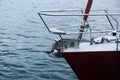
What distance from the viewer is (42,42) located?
732 inches

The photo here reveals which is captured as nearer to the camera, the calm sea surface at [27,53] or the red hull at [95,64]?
the red hull at [95,64]

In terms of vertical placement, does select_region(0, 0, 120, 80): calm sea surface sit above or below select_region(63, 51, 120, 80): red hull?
above

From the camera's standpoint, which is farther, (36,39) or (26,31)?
(26,31)

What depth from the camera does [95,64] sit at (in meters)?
9.32

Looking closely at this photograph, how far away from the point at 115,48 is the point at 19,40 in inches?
401

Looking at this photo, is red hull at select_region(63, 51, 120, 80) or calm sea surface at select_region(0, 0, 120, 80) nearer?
red hull at select_region(63, 51, 120, 80)

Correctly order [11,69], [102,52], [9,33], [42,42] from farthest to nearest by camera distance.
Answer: [9,33], [42,42], [11,69], [102,52]

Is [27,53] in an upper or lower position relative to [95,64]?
upper

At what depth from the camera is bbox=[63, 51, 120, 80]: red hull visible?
30.0 feet

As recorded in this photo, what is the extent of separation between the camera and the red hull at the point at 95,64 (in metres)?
9.14

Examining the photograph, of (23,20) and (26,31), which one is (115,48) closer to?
(26,31)

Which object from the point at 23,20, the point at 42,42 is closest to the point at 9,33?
the point at 42,42

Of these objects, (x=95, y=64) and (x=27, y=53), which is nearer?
(x=95, y=64)

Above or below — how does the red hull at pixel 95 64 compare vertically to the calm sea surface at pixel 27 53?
below
